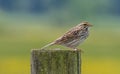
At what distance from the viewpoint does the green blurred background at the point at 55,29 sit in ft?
62.0

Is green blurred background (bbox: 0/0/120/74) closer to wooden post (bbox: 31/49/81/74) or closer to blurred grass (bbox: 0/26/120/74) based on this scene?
blurred grass (bbox: 0/26/120/74)

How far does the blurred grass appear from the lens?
17.5 m

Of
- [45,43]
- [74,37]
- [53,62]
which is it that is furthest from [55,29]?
[53,62]

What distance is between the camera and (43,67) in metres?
6.73

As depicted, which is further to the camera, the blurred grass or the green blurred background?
the green blurred background

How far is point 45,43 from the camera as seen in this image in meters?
19.9

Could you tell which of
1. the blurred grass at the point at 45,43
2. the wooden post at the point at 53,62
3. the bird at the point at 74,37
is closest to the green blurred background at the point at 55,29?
the blurred grass at the point at 45,43

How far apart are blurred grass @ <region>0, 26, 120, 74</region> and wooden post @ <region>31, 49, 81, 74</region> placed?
886 cm

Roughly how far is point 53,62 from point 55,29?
59.6 feet

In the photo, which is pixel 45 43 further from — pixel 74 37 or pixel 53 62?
pixel 53 62

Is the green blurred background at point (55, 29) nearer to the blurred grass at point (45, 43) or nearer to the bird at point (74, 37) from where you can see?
the blurred grass at point (45, 43)

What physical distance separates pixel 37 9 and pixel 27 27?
19.0ft

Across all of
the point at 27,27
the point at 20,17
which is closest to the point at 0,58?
the point at 27,27

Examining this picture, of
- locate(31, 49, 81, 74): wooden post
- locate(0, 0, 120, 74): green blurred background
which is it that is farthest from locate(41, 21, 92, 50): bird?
locate(0, 0, 120, 74): green blurred background
